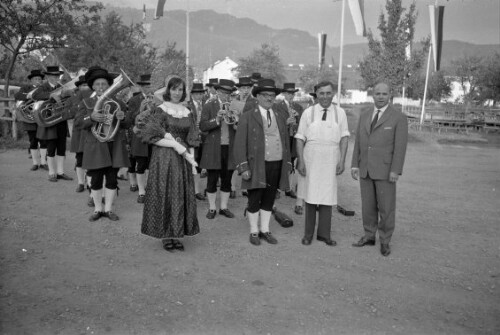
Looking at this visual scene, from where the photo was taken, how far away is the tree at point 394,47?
25.8 m

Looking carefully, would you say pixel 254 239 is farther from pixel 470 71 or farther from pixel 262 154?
pixel 470 71

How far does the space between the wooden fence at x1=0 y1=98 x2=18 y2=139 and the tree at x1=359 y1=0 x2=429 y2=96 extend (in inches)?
749

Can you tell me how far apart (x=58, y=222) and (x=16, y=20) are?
10.2 m

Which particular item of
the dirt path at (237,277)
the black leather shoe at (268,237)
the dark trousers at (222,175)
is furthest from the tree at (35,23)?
the black leather shoe at (268,237)

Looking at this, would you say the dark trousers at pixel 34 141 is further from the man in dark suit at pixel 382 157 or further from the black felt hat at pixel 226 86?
the man in dark suit at pixel 382 157

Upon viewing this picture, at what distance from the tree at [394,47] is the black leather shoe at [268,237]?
21.5 metres

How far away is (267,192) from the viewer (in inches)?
241

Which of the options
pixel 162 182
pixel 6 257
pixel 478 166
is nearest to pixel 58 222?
pixel 6 257

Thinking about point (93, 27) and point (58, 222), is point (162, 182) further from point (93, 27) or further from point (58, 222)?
point (93, 27)

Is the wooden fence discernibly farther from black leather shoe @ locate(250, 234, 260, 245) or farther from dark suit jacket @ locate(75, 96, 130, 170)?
black leather shoe @ locate(250, 234, 260, 245)

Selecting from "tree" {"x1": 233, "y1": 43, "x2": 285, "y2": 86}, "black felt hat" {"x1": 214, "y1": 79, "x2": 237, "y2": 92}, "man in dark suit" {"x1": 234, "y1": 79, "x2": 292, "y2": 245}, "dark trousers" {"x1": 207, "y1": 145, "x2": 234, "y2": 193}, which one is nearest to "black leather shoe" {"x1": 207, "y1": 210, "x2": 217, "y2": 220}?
"dark trousers" {"x1": 207, "y1": 145, "x2": 234, "y2": 193}

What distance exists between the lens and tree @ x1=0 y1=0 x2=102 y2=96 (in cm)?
1400

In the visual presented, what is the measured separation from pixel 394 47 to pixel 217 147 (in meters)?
22.1

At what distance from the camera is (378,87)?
5.69 meters
